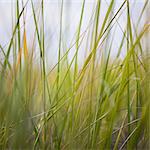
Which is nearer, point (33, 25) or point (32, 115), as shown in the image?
point (32, 115)

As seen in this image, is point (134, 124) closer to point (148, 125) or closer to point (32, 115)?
point (148, 125)

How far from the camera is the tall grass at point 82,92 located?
2.58 feet

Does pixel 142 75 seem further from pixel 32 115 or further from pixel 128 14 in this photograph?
pixel 32 115

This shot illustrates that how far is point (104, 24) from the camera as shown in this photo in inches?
32.7

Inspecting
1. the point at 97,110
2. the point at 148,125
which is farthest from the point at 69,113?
the point at 148,125

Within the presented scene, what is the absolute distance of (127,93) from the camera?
80cm

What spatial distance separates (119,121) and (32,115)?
21 cm

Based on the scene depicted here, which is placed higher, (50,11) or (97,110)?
(50,11)

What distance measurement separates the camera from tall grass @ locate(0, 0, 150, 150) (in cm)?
79

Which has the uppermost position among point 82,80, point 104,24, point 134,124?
point 104,24

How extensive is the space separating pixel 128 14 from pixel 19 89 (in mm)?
322

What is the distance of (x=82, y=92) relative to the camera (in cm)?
A: 86

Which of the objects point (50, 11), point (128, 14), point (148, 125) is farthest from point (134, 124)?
point (50, 11)

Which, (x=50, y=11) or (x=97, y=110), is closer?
(x=97, y=110)
